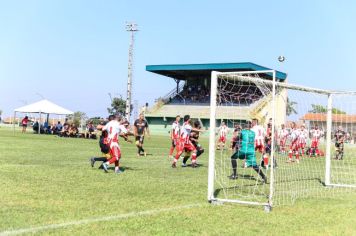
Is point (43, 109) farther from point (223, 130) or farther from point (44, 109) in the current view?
point (223, 130)

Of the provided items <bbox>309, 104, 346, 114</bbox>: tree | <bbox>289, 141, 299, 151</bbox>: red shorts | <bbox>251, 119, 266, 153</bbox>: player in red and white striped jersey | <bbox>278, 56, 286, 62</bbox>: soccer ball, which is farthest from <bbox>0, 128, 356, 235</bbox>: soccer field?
<bbox>278, 56, 286, 62</bbox>: soccer ball

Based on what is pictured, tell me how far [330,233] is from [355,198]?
14.9 ft

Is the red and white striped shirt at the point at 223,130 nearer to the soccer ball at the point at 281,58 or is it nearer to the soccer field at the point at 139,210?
the soccer ball at the point at 281,58

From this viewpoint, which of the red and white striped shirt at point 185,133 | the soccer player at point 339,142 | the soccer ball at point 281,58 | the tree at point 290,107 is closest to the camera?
the tree at point 290,107

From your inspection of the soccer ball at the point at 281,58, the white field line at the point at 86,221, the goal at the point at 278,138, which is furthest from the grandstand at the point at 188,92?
the white field line at the point at 86,221

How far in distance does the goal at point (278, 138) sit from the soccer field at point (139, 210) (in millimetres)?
589

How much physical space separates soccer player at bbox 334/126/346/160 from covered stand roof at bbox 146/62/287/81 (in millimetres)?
33727

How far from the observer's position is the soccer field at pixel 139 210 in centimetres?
711

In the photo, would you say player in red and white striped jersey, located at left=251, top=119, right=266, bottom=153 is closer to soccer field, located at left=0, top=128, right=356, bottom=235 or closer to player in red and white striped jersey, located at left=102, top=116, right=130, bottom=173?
soccer field, located at left=0, top=128, right=356, bottom=235

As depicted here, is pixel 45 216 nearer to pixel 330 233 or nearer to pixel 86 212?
pixel 86 212

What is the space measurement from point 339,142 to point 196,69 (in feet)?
135

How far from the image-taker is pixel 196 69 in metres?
60.2

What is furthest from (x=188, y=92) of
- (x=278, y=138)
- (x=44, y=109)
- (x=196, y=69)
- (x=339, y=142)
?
(x=278, y=138)

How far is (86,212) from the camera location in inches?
316
